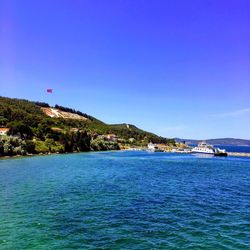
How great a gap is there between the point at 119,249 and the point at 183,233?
282 inches

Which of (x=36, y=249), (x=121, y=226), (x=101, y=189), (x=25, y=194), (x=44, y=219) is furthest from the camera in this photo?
(x=101, y=189)

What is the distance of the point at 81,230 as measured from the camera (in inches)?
1135

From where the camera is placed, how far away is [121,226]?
99.9 ft

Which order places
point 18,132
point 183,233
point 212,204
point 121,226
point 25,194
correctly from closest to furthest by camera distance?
point 183,233, point 121,226, point 212,204, point 25,194, point 18,132

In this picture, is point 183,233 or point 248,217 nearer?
point 183,233

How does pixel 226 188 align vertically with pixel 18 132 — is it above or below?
below

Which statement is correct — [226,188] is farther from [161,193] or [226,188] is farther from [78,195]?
[78,195]

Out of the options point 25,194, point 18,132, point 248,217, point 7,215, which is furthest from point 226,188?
point 18,132

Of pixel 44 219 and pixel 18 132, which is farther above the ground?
pixel 18 132

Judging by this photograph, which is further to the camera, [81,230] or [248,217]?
[248,217]

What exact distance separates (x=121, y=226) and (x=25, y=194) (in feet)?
70.9

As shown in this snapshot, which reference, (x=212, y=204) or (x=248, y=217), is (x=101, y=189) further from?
(x=248, y=217)

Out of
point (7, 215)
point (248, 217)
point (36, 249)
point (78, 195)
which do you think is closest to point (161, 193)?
point (78, 195)

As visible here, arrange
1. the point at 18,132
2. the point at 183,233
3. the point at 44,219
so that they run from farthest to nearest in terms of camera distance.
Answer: the point at 18,132 < the point at 44,219 < the point at 183,233
